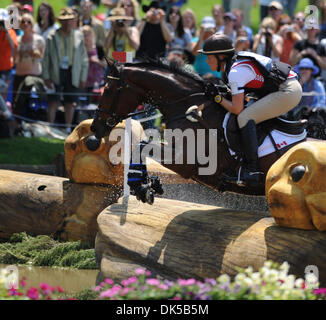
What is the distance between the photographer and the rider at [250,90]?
7230 millimetres

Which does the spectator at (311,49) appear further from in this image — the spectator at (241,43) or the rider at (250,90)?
the rider at (250,90)

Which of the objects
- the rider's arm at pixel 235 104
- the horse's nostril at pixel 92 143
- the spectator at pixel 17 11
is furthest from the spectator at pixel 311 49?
the rider's arm at pixel 235 104

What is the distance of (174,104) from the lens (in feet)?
24.6

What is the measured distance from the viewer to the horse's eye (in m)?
6.07

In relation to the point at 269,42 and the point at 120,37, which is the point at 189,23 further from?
the point at 120,37

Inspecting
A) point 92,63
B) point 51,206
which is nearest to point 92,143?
point 51,206

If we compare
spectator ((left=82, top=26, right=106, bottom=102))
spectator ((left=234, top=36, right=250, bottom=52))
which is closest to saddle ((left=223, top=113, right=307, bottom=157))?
spectator ((left=234, top=36, right=250, bottom=52))

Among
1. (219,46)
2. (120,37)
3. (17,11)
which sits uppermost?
(219,46)

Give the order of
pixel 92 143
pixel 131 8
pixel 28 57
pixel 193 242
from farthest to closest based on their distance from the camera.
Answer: pixel 131 8 → pixel 28 57 → pixel 92 143 → pixel 193 242

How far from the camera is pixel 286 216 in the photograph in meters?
6.18

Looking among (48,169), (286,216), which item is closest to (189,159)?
(286,216)

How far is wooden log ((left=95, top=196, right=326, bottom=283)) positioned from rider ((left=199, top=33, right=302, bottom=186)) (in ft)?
1.85

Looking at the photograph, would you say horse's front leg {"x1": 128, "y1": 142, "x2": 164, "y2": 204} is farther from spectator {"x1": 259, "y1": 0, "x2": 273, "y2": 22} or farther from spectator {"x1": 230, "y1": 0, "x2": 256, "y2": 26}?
spectator {"x1": 230, "y1": 0, "x2": 256, "y2": 26}

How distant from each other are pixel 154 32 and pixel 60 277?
6.52 metres
